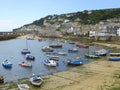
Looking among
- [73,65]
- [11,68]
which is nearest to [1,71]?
[11,68]

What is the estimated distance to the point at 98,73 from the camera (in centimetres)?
4422

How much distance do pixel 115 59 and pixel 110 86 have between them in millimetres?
27388

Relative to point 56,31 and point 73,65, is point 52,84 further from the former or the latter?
point 56,31

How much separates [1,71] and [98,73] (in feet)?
61.6

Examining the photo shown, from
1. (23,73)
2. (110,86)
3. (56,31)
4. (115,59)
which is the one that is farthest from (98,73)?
(56,31)

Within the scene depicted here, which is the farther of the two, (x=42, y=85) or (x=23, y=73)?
(x=23, y=73)

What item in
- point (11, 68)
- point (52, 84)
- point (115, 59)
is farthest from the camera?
point (115, 59)

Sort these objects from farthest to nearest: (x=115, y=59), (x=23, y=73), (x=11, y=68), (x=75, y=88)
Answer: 1. (x=115, y=59)
2. (x=11, y=68)
3. (x=23, y=73)
4. (x=75, y=88)

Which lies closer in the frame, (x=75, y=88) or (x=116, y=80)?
(x=75, y=88)

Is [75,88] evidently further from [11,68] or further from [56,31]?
[56,31]

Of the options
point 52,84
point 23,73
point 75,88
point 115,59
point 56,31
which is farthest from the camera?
point 56,31

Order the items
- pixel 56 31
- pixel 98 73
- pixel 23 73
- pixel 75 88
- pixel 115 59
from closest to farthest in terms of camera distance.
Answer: pixel 75 88 → pixel 98 73 → pixel 23 73 → pixel 115 59 → pixel 56 31

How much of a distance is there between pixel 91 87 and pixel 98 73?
34.9ft

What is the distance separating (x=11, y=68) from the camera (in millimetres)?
53969
